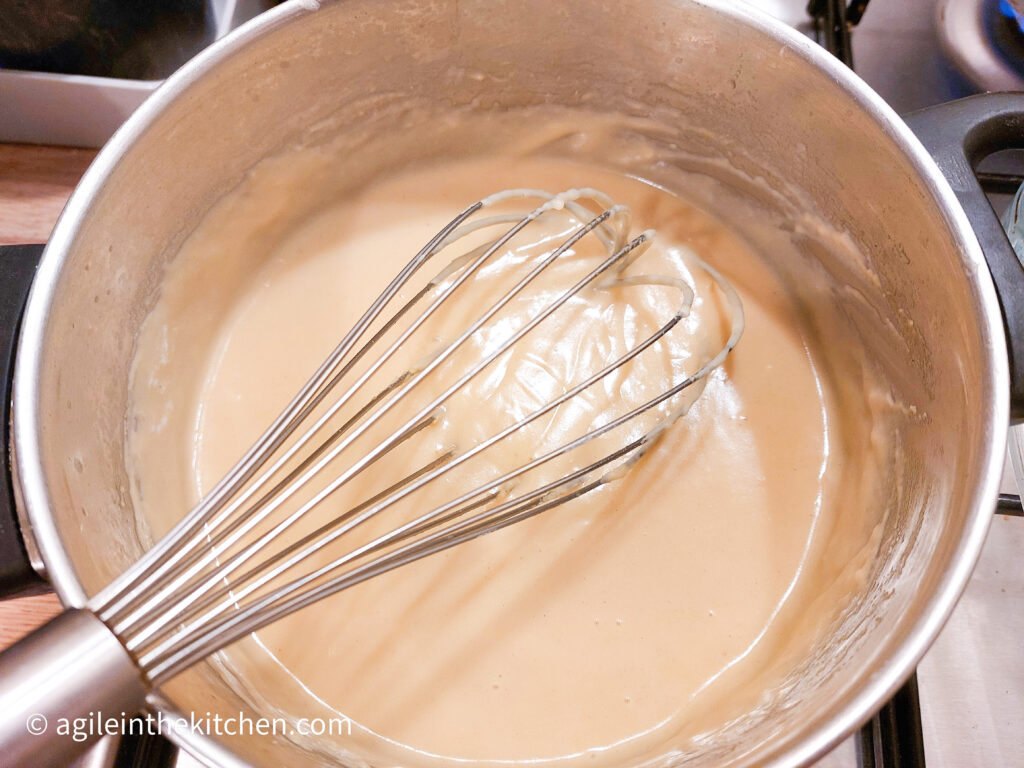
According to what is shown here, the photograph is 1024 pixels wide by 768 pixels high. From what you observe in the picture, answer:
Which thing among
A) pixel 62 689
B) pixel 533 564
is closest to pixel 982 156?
pixel 533 564

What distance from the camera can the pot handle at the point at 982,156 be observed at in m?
0.56

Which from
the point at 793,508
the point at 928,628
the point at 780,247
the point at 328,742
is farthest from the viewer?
the point at 780,247

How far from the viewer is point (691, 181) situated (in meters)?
0.90

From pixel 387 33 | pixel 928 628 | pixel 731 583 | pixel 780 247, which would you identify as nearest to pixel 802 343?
pixel 780 247

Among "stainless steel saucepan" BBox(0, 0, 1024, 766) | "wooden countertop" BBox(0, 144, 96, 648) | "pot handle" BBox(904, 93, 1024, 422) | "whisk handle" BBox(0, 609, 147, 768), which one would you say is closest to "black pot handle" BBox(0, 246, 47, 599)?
"stainless steel saucepan" BBox(0, 0, 1024, 766)

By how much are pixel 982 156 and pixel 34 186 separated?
100 cm

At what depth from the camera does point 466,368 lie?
2.62ft

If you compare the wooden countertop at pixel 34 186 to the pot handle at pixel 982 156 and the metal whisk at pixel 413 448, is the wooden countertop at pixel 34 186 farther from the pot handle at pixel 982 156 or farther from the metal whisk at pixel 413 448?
the pot handle at pixel 982 156

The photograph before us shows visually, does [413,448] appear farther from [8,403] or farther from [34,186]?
[34,186]

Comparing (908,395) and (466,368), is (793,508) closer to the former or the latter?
(908,395)

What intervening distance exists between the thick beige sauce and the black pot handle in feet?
0.57

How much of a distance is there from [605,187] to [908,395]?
43 centimetres

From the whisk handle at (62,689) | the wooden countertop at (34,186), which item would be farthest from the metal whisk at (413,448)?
the wooden countertop at (34,186)

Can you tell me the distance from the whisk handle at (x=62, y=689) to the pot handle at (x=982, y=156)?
0.65m
